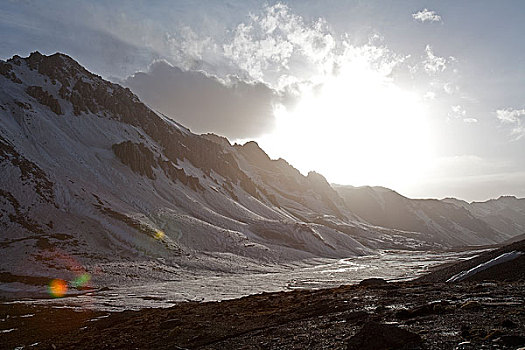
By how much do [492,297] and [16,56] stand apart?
745ft

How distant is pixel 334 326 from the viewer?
19.9 meters

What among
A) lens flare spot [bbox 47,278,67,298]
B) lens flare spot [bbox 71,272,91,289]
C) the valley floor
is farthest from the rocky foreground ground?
lens flare spot [bbox 71,272,91,289]

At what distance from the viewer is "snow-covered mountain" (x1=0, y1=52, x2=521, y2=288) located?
305 ft

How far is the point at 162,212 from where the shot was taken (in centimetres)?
12788

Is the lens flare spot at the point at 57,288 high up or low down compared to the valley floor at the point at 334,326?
down

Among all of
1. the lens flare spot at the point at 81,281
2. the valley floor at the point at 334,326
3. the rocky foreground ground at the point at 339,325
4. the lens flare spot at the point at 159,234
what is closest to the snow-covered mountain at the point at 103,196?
the lens flare spot at the point at 159,234

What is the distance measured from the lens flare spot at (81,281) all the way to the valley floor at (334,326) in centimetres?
3345

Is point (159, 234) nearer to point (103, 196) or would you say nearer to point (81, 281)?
point (103, 196)

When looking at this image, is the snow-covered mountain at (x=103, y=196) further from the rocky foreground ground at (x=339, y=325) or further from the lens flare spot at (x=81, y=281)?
the rocky foreground ground at (x=339, y=325)

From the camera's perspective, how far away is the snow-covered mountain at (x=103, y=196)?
93.1m

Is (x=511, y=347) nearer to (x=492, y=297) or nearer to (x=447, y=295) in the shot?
(x=492, y=297)

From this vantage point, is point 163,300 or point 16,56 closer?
point 163,300

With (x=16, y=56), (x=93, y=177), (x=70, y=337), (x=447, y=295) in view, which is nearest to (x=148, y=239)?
(x=93, y=177)

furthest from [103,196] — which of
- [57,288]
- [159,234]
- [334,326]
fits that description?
[334,326]
